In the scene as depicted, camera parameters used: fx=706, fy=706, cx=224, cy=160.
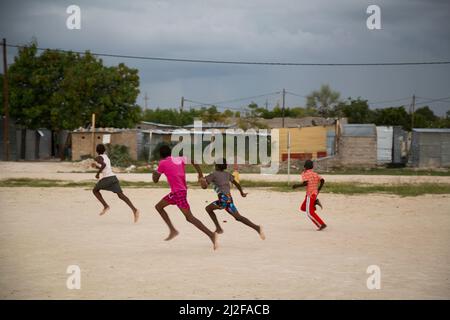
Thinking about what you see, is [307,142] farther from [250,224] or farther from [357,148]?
[250,224]

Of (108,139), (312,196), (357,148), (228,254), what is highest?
(108,139)

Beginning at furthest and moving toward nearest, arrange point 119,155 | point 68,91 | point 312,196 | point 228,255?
1. point 68,91
2. point 119,155
3. point 312,196
4. point 228,255

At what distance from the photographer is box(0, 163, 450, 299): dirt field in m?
7.69

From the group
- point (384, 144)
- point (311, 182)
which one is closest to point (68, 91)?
point (384, 144)

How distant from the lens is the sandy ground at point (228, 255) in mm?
7684

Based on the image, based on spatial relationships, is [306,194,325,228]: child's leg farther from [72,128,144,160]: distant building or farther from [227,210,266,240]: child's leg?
[72,128,144,160]: distant building

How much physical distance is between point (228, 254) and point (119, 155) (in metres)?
32.3

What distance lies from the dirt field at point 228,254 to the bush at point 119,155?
23399mm

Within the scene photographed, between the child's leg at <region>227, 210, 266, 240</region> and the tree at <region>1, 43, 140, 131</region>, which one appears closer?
the child's leg at <region>227, 210, 266, 240</region>

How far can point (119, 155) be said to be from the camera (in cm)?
4191

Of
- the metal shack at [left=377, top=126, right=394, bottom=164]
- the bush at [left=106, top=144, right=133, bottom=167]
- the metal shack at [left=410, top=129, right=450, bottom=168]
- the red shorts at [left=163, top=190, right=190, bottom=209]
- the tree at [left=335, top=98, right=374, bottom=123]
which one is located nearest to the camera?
the red shorts at [left=163, top=190, right=190, bottom=209]

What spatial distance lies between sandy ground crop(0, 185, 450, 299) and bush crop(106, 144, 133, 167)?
77.1ft

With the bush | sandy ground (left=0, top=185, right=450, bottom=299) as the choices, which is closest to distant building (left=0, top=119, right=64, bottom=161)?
the bush
